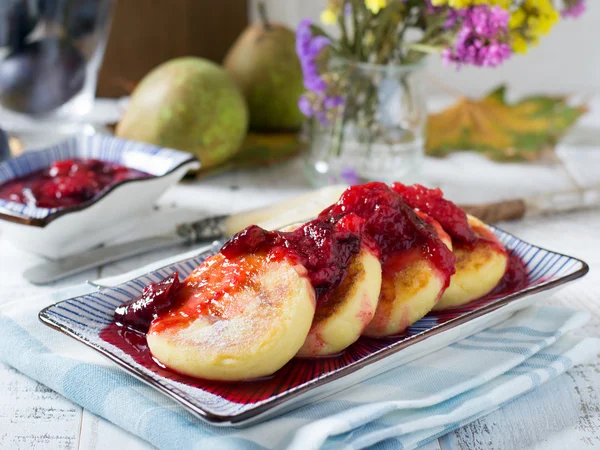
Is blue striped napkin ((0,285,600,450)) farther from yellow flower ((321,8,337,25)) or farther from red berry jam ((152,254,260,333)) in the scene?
yellow flower ((321,8,337,25))

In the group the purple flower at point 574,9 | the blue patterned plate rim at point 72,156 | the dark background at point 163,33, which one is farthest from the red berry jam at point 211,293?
the dark background at point 163,33

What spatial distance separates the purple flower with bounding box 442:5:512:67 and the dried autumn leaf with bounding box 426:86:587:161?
0.78 meters

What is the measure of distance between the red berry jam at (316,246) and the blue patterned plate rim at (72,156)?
Result: 631mm

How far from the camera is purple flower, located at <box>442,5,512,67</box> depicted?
1.93 meters

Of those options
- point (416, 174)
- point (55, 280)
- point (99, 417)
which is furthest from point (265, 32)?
point (99, 417)

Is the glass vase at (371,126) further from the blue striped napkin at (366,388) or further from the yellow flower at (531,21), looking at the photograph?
the blue striped napkin at (366,388)

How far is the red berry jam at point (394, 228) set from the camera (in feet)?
4.59

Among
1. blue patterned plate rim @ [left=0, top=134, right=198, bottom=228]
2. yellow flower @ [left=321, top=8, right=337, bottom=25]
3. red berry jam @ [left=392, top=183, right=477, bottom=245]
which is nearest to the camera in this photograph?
red berry jam @ [left=392, top=183, right=477, bottom=245]

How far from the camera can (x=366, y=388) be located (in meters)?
1.32

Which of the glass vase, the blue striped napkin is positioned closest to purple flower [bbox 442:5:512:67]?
the glass vase

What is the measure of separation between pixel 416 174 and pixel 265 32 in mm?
794

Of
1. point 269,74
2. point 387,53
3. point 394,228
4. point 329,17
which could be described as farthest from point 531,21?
point 269,74

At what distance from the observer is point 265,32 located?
9.21 feet

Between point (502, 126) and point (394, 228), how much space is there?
163 centimetres
